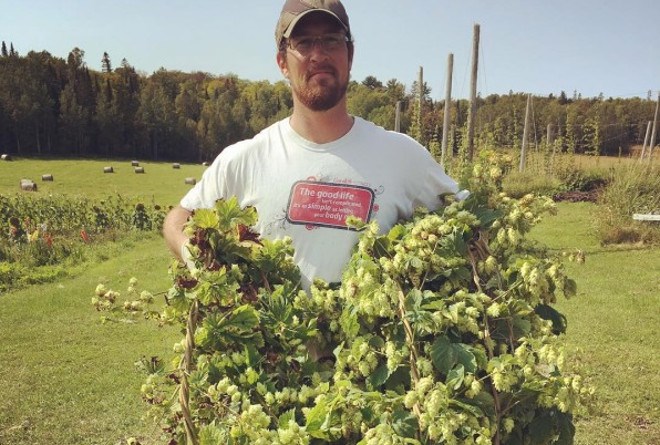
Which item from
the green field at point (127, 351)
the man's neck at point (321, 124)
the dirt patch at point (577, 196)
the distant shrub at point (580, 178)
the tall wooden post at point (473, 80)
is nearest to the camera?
the man's neck at point (321, 124)

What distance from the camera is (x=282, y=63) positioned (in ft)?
8.92

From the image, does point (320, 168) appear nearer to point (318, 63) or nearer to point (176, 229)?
point (318, 63)

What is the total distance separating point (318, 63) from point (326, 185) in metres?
0.53

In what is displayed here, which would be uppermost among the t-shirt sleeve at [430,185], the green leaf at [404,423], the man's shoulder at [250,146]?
the man's shoulder at [250,146]

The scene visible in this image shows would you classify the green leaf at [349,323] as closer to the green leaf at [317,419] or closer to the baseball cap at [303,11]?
the green leaf at [317,419]

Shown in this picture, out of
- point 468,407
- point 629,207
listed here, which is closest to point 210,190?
point 468,407

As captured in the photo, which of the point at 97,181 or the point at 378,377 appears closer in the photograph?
the point at 378,377

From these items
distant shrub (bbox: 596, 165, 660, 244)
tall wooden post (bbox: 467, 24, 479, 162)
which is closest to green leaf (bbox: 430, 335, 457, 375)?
tall wooden post (bbox: 467, 24, 479, 162)

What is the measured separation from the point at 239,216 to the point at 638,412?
5.50 m

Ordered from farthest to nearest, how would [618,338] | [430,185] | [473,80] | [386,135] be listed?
[473,80] < [618,338] < [386,135] < [430,185]

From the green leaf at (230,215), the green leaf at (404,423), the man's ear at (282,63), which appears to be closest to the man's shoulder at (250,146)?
the man's ear at (282,63)

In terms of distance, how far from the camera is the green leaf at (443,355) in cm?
159

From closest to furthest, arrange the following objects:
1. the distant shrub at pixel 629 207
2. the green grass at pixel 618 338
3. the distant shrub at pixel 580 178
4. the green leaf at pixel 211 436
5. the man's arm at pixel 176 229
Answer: the green leaf at pixel 211 436 → the man's arm at pixel 176 229 → the green grass at pixel 618 338 → the distant shrub at pixel 629 207 → the distant shrub at pixel 580 178

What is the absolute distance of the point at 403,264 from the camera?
179cm
